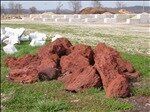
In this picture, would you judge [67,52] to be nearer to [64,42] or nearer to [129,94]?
[64,42]

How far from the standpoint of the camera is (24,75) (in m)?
10.8

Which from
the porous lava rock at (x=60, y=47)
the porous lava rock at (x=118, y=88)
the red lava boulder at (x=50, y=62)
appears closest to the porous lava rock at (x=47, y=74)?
the red lava boulder at (x=50, y=62)

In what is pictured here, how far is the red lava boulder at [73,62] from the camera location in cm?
1068

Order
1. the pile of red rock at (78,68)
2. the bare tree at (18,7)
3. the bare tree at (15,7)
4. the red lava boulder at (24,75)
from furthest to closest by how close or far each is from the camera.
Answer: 1. the bare tree at (15,7)
2. the bare tree at (18,7)
3. the red lava boulder at (24,75)
4. the pile of red rock at (78,68)

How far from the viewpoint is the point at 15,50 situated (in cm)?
1557

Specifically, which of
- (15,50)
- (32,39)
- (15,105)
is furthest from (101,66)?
(32,39)

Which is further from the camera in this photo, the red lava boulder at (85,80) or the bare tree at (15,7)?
the bare tree at (15,7)

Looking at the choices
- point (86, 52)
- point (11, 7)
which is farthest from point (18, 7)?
point (86, 52)

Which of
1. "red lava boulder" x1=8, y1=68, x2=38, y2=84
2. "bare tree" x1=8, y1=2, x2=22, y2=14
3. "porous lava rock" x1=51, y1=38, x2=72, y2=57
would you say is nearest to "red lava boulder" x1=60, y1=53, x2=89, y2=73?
"porous lava rock" x1=51, y1=38, x2=72, y2=57

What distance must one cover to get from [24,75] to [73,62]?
122cm

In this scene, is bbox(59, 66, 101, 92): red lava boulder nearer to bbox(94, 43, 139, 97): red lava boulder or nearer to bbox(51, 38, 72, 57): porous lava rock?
bbox(94, 43, 139, 97): red lava boulder

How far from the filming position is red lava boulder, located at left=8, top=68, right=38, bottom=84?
1066 centimetres

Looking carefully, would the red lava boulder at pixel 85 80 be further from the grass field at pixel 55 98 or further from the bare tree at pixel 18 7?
the bare tree at pixel 18 7

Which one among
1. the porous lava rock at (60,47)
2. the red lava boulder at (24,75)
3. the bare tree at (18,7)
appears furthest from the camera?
the bare tree at (18,7)
